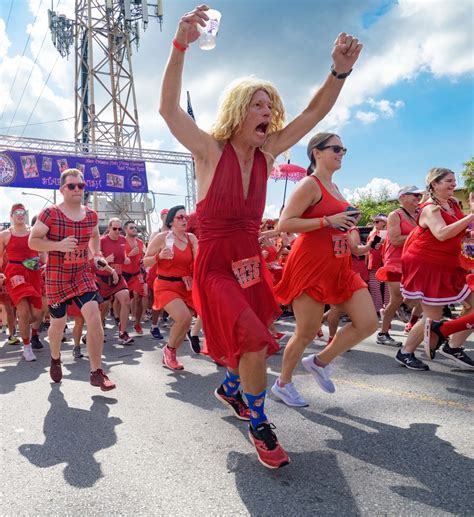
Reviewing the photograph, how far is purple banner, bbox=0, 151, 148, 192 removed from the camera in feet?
53.2

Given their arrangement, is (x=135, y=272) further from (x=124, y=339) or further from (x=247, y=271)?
(x=247, y=271)

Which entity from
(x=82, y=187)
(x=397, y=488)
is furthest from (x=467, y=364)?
(x=82, y=187)

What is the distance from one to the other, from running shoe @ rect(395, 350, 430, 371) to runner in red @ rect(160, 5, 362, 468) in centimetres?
231

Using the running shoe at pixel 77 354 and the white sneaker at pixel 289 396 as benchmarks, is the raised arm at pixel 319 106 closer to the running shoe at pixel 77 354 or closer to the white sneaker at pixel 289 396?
the white sneaker at pixel 289 396

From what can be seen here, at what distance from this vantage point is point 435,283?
427 centimetres

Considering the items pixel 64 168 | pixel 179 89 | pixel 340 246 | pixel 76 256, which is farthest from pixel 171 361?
pixel 64 168

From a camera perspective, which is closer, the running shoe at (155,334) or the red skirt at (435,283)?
the red skirt at (435,283)

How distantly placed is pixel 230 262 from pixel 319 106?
1.15 m

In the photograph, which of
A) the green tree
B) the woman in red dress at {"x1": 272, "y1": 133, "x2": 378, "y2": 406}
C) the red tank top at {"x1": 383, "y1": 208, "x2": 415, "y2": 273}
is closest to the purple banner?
the red tank top at {"x1": 383, "y1": 208, "x2": 415, "y2": 273}

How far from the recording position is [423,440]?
103 inches

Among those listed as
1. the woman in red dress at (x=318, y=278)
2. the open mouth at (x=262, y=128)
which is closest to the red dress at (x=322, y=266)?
the woman in red dress at (x=318, y=278)

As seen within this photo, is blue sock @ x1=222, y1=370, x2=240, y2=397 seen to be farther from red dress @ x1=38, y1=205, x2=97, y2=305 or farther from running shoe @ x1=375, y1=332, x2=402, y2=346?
running shoe @ x1=375, y1=332, x2=402, y2=346

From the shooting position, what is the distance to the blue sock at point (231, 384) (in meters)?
2.97

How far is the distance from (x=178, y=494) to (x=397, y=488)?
1001 mm
